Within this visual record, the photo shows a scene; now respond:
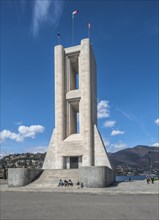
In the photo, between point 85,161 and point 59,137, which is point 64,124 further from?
point 85,161

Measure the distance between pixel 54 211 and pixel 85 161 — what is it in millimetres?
24893

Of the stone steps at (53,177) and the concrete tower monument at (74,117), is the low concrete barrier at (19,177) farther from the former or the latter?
the concrete tower monument at (74,117)

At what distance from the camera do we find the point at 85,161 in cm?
3622

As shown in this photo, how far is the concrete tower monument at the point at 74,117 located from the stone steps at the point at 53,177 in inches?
231

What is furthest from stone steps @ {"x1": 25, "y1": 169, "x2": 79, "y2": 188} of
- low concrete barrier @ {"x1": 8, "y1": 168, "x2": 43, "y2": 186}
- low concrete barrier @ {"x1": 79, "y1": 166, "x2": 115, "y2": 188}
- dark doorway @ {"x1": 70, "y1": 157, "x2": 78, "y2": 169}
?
dark doorway @ {"x1": 70, "y1": 157, "x2": 78, "y2": 169}

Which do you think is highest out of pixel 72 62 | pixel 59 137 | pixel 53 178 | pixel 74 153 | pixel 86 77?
pixel 72 62

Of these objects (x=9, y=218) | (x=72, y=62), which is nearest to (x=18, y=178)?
(x=9, y=218)

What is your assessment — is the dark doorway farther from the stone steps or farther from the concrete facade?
the stone steps

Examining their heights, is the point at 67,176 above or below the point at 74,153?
below

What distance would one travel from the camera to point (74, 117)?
137ft

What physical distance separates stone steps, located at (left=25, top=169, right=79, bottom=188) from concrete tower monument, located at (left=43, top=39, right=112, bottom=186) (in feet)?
19.3

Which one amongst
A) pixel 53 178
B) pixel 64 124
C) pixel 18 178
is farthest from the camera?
pixel 64 124

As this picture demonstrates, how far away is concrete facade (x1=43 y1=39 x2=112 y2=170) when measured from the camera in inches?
1443

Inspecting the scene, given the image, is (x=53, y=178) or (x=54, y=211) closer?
(x=54, y=211)
